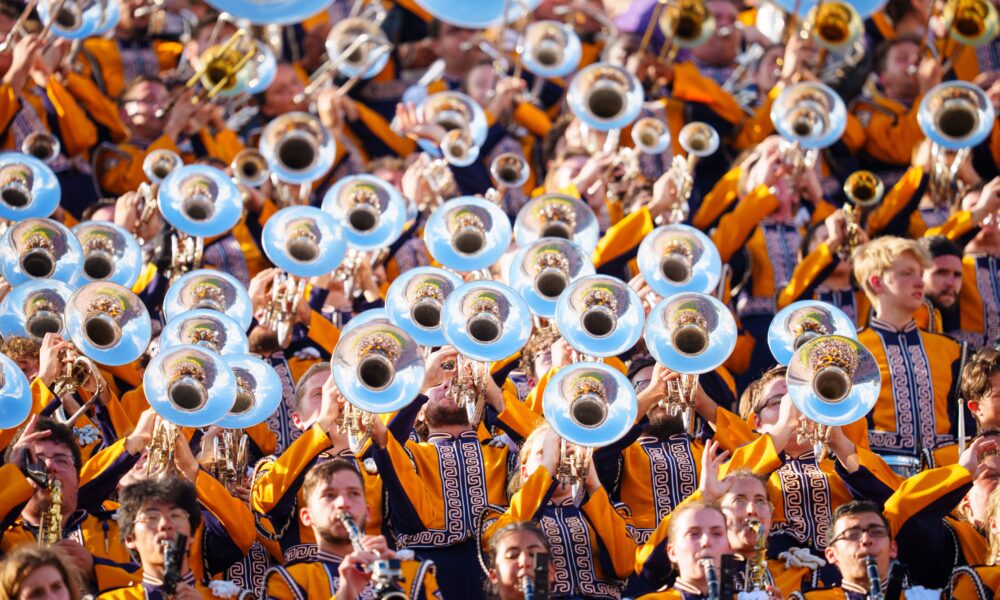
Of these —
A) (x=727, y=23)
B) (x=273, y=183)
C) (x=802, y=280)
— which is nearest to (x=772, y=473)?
(x=802, y=280)

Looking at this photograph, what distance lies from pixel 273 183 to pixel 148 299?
1.36 meters

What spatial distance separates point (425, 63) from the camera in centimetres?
1196

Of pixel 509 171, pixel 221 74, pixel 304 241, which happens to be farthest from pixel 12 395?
pixel 509 171

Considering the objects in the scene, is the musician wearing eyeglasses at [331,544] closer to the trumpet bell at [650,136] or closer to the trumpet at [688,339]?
the trumpet at [688,339]

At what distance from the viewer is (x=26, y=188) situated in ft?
30.0

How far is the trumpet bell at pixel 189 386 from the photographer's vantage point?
754cm

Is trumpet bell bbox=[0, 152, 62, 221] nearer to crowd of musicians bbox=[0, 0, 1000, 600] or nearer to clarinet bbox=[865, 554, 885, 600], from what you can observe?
crowd of musicians bbox=[0, 0, 1000, 600]

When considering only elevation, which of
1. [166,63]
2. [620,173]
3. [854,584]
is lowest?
[166,63]

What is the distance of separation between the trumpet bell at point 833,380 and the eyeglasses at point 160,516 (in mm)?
2324

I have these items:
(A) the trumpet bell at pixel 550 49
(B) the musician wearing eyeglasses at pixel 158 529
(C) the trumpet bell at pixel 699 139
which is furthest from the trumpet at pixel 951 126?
(B) the musician wearing eyeglasses at pixel 158 529

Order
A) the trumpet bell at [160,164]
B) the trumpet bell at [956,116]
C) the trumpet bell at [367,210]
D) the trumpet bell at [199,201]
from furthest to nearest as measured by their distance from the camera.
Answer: the trumpet bell at [956,116], the trumpet bell at [160,164], the trumpet bell at [367,210], the trumpet bell at [199,201]

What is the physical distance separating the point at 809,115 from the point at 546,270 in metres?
2.32

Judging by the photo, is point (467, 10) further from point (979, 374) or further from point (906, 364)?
point (979, 374)

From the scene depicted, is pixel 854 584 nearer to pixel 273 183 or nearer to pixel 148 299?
pixel 148 299
